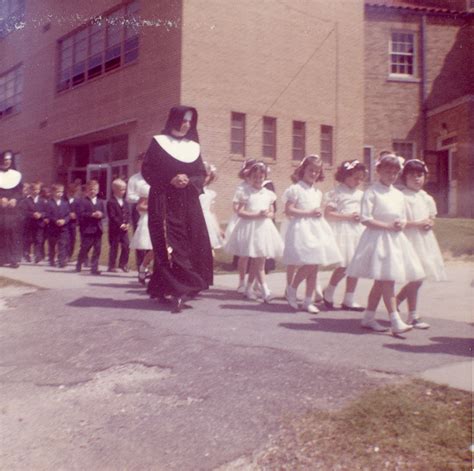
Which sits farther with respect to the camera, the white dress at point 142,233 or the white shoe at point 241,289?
the white dress at point 142,233

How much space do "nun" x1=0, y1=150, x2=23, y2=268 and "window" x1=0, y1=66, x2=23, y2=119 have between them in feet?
56.2

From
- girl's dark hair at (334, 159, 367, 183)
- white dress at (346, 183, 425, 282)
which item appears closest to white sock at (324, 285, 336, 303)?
girl's dark hair at (334, 159, 367, 183)

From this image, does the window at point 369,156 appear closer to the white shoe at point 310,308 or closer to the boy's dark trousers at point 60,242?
the boy's dark trousers at point 60,242

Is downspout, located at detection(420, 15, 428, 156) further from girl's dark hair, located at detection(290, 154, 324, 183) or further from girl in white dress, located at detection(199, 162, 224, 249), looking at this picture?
girl's dark hair, located at detection(290, 154, 324, 183)

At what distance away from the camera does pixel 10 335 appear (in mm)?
5988

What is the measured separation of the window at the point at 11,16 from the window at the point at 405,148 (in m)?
14.1

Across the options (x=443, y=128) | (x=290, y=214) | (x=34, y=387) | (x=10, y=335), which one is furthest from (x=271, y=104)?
(x=34, y=387)

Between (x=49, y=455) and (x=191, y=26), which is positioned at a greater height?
(x=191, y=26)

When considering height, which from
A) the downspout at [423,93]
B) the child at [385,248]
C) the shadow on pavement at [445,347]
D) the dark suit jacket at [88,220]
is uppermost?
the downspout at [423,93]

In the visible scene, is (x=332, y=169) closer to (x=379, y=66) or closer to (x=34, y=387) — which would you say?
(x=379, y=66)

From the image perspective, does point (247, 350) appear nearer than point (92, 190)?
Yes

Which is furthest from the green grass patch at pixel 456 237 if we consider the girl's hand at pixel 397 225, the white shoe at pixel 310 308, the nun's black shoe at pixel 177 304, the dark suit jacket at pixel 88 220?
the nun's black shoe at pixel 177 304

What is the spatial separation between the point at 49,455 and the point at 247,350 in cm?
179

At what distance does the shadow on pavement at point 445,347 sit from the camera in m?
4.71
